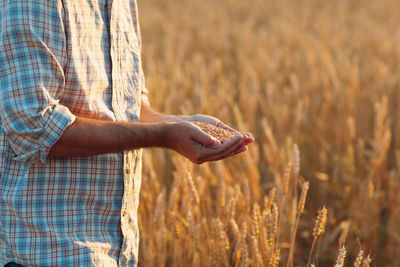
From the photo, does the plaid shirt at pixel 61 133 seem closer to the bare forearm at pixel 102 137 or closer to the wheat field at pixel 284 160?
the bare forearm at pixel 102 137

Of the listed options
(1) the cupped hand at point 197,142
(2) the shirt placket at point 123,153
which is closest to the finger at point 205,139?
(1) the cupped hand at point 197,142

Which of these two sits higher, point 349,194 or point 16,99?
point 16,99

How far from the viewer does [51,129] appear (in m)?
1.03

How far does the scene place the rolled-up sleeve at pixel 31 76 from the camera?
100 centimetres

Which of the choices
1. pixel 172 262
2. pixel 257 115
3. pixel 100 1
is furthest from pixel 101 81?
pixel 257 115

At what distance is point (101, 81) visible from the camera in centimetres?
117

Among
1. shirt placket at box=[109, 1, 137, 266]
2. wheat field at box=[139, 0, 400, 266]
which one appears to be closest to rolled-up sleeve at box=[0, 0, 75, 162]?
shirt placket at box=[109, 1, 137, 266]

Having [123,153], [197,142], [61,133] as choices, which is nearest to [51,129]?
[61,133]

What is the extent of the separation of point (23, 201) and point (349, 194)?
186 cm

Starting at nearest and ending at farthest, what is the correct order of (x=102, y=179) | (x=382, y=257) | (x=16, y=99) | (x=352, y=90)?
(x=16, y=99), (x=102, y=179), (x=382, y=257), (x=352, y=90)

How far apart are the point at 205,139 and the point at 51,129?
0.33 m

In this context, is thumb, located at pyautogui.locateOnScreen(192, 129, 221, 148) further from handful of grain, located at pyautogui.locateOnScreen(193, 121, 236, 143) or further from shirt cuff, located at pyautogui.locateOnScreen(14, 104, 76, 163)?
shirt cuff, located at pyautogui.locateOnScreen(14, 104, 76, 163)

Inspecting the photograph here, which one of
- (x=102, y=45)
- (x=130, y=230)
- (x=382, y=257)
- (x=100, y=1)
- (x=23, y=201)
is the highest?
(x=100, y=1)

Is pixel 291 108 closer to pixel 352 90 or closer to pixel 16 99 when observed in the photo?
pixel 352 90
